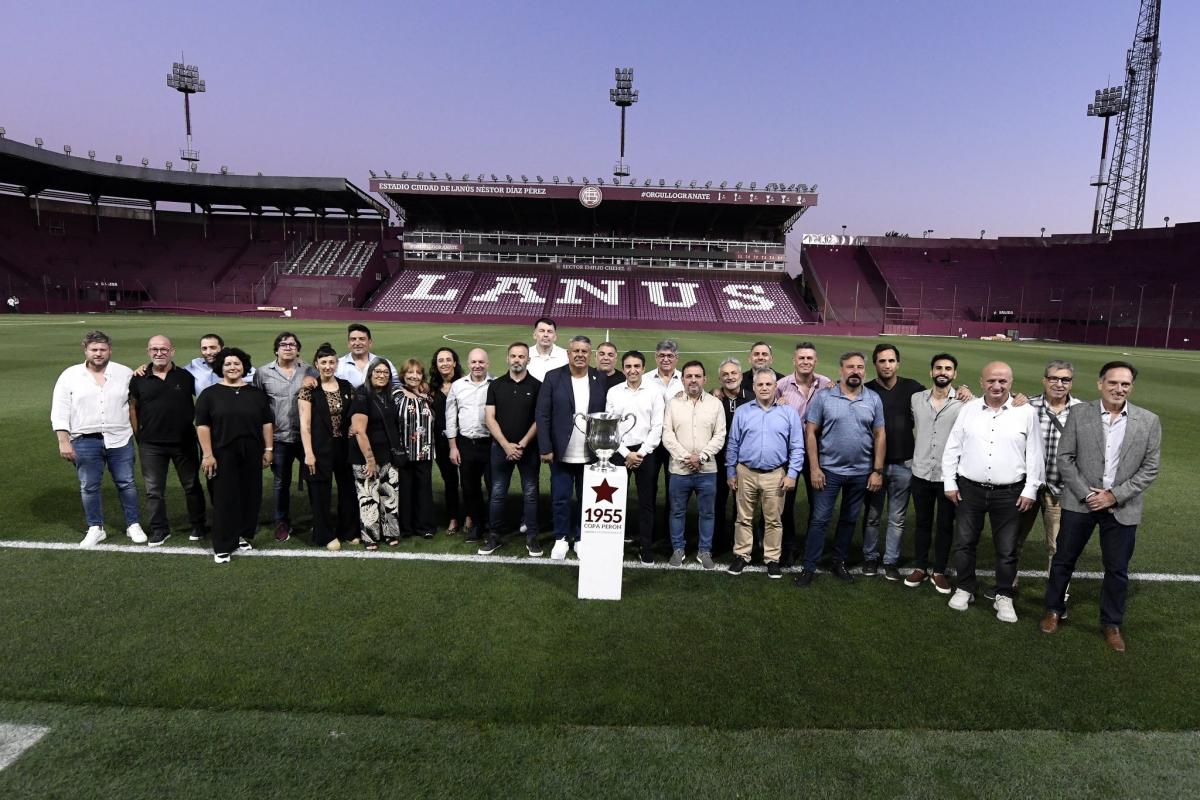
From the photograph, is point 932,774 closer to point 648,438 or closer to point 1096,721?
point 1096,721

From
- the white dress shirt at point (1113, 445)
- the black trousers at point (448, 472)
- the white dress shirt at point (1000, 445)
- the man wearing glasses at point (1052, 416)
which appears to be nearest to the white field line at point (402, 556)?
the black trousers at point (448, 472)

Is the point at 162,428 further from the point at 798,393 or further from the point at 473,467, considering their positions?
the point at 798,393

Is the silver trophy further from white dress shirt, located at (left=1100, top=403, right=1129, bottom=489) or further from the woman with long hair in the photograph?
white dress shirt, located at (left=1100, top=403, right=1129, bottom=489)

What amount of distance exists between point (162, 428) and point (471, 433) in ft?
9.93

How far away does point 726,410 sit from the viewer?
5.98m

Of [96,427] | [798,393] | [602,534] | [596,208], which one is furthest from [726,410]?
[596,208]

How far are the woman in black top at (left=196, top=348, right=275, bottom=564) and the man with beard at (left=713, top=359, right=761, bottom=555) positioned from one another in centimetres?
436

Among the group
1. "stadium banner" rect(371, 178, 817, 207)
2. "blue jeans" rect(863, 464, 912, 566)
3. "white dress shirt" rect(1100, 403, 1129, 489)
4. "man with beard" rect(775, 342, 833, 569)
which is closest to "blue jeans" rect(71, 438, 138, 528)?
"man with beard" rect(775, 342, 833, 569)

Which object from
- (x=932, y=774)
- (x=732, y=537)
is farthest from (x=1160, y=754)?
(x=732, y=537)

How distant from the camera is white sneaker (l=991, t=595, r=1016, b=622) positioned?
4.77 metres

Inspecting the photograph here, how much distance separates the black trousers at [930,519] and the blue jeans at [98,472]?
7.49 metres

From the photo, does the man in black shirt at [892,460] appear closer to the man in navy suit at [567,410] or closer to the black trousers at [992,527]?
the black trousers at [992,527]

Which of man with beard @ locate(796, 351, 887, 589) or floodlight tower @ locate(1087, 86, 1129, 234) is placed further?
floodlight tower @ locate(1087, 86, 1129, 234)

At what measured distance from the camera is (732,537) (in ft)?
21.3
